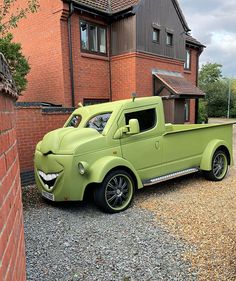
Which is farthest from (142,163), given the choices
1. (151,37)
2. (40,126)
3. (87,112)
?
(151,37)

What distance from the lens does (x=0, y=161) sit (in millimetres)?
1340

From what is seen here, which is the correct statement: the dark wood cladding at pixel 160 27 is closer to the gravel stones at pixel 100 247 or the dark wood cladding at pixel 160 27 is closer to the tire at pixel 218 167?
the tire at pixel 218 167

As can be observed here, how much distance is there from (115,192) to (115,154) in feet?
2.54

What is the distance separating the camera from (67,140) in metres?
5.45

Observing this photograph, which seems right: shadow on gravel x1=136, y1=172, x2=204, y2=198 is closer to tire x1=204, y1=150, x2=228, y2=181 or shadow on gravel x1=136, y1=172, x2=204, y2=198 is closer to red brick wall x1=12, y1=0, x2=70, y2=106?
tire x1=204, y1=150, x2=228, y2=181

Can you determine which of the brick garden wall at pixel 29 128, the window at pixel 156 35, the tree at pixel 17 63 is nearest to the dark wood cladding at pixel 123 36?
the window at pixel 156 35

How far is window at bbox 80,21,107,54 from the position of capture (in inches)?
467

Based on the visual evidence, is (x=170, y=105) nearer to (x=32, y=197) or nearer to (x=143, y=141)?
(x=143, y=141)

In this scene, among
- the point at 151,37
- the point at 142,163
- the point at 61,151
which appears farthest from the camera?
the point at 151,37

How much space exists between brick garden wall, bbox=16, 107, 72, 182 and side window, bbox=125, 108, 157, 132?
3.22 metres

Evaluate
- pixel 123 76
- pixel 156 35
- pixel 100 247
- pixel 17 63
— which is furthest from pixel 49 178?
pixel 156 35

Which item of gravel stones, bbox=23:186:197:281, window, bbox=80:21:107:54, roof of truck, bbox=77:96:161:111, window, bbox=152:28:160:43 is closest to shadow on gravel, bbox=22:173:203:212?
gravel stones, bbox=23:186:197:281

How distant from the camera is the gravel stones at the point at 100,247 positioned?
338cm

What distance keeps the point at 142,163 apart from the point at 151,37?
29.0 ft
